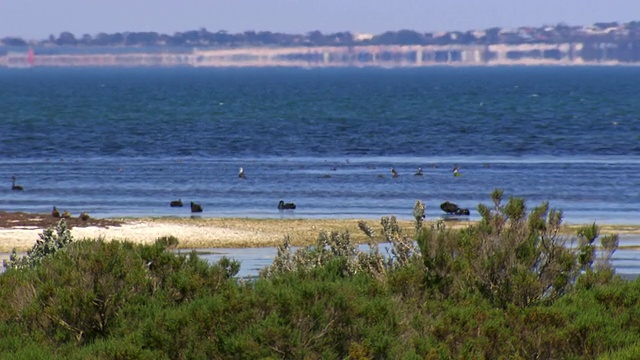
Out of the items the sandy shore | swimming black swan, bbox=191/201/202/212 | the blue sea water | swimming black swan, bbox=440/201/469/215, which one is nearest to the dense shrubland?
the sandy shore

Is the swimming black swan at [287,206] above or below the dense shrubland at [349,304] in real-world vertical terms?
below

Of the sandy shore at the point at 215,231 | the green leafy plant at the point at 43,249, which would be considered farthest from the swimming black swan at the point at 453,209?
the green leafy plant at the point at 43,249

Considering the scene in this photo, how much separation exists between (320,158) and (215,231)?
84.6ft

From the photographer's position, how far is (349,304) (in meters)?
8.96

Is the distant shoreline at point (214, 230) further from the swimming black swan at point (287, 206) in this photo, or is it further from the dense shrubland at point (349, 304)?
the dense shrubland at point (349, 304)

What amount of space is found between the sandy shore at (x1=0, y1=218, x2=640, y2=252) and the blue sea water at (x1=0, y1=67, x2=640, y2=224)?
198 cm

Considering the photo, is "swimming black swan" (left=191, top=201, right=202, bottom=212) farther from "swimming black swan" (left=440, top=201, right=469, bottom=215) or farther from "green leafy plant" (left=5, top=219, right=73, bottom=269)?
"green leafy plant" (left=5, top=219, right=73, bottom=269)

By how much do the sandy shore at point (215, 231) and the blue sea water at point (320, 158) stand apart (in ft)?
6.48

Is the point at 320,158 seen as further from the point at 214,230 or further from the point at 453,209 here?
the point at 214,230

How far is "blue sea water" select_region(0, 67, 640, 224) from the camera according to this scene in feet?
117

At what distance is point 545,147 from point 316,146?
38.8 feet

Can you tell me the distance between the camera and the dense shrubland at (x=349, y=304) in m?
8.70

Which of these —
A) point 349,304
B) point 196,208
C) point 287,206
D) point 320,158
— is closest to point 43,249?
point 349,304

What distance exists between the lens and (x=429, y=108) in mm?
100500
